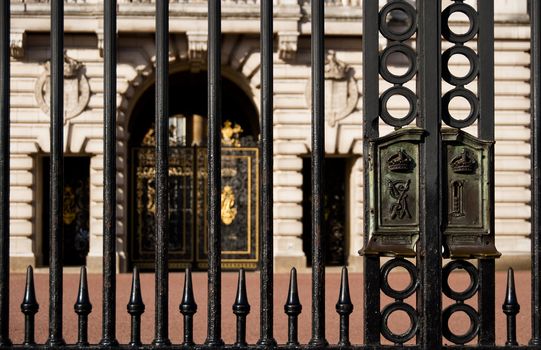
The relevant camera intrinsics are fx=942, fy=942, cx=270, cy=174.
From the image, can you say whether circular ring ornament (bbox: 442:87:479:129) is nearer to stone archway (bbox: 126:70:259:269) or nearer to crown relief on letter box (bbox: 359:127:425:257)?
crown relief on letter box (bbox: 359:127:425:257)

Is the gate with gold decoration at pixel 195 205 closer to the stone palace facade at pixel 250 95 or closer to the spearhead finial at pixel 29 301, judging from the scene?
the stone palace facade at pixel 250 95

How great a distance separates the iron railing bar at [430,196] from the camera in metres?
5.22

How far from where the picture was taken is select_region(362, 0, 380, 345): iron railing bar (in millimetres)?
5250

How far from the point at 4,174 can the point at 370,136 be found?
205 cm

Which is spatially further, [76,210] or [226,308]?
[76,210]

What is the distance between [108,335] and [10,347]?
528 mm

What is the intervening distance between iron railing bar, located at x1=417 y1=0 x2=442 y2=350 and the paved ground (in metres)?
6.08

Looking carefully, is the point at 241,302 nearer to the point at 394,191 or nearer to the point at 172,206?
the point at 394,191

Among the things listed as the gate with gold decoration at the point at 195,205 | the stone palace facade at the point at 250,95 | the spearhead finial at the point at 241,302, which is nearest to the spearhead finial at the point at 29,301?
the spearhead finial at the point at 241,302

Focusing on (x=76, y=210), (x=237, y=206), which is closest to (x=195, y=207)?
(x=237, y=206)

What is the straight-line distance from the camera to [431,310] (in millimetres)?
5242

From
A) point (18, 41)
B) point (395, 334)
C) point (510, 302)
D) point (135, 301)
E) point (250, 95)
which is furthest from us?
point (250, 95)

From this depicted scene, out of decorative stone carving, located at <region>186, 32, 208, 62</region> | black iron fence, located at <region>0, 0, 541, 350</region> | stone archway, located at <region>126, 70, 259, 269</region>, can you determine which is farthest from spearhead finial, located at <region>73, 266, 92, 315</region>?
stone archway, located at <region>126, 70, 259, 269</region>

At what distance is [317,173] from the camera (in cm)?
527
